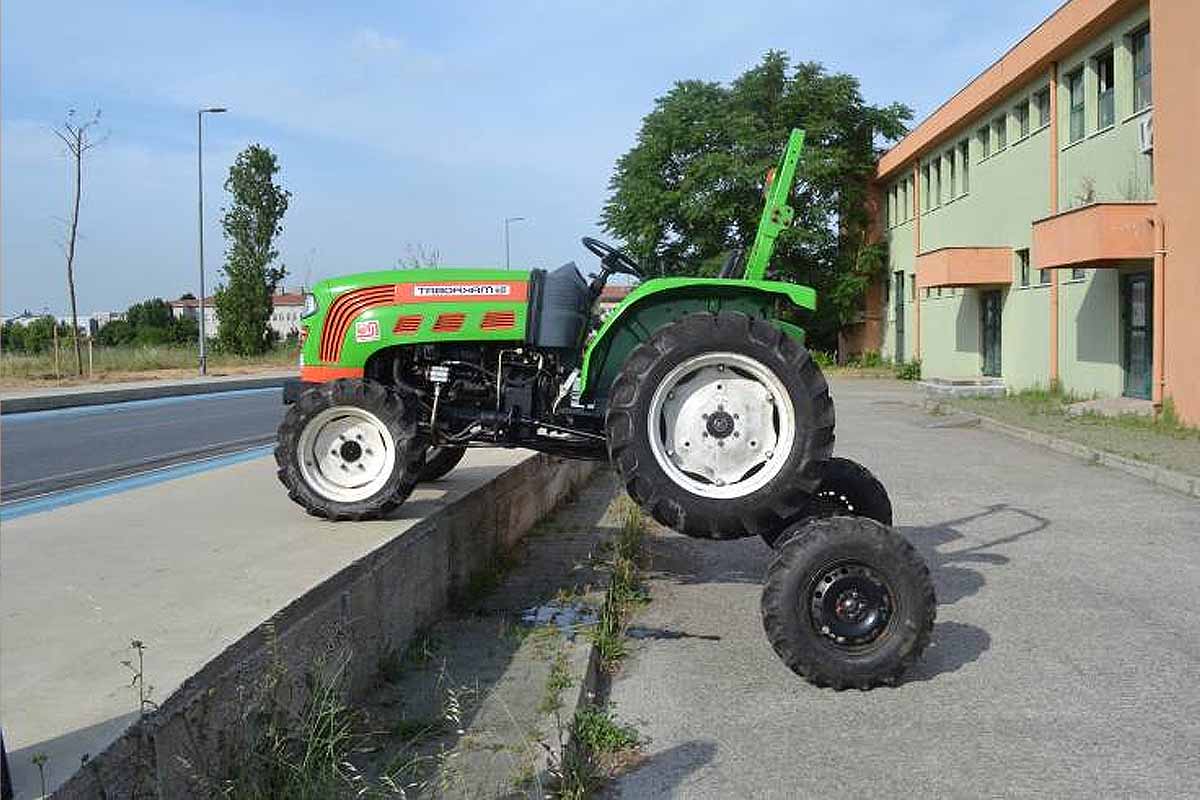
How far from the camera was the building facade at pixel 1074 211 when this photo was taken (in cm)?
1747

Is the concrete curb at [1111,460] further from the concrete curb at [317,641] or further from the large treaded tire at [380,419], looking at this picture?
the large treaded tire at [380,419]

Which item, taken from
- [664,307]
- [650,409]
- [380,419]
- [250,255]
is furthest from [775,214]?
[250,255]

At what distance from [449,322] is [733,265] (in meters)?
1.61

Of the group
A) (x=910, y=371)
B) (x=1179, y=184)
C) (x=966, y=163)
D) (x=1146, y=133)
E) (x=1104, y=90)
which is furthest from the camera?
(x=910, y=371)

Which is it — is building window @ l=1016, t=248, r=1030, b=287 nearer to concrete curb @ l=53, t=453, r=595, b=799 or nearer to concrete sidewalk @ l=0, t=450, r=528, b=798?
concrete curb @ l=53, t=453, r=595, b=799

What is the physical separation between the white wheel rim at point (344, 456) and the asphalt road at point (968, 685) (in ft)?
5.62

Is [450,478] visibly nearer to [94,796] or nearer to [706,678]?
[706,678]

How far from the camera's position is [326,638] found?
14.5ft

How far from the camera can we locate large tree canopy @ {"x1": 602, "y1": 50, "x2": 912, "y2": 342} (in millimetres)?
43562

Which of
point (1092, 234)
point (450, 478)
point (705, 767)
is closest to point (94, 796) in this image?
point (705, 767)

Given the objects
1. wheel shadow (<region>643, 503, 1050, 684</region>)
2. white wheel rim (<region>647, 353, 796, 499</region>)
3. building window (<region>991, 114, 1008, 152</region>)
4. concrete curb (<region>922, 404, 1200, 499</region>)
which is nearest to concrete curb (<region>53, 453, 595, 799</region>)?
wheel shadow (<region>643, 503, 1050, 684</region>)

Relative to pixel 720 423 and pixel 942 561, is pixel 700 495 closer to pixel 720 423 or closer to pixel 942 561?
pixel 720 423

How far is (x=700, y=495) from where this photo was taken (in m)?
5.23

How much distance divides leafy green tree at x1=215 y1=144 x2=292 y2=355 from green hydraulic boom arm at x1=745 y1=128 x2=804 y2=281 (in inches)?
1873
